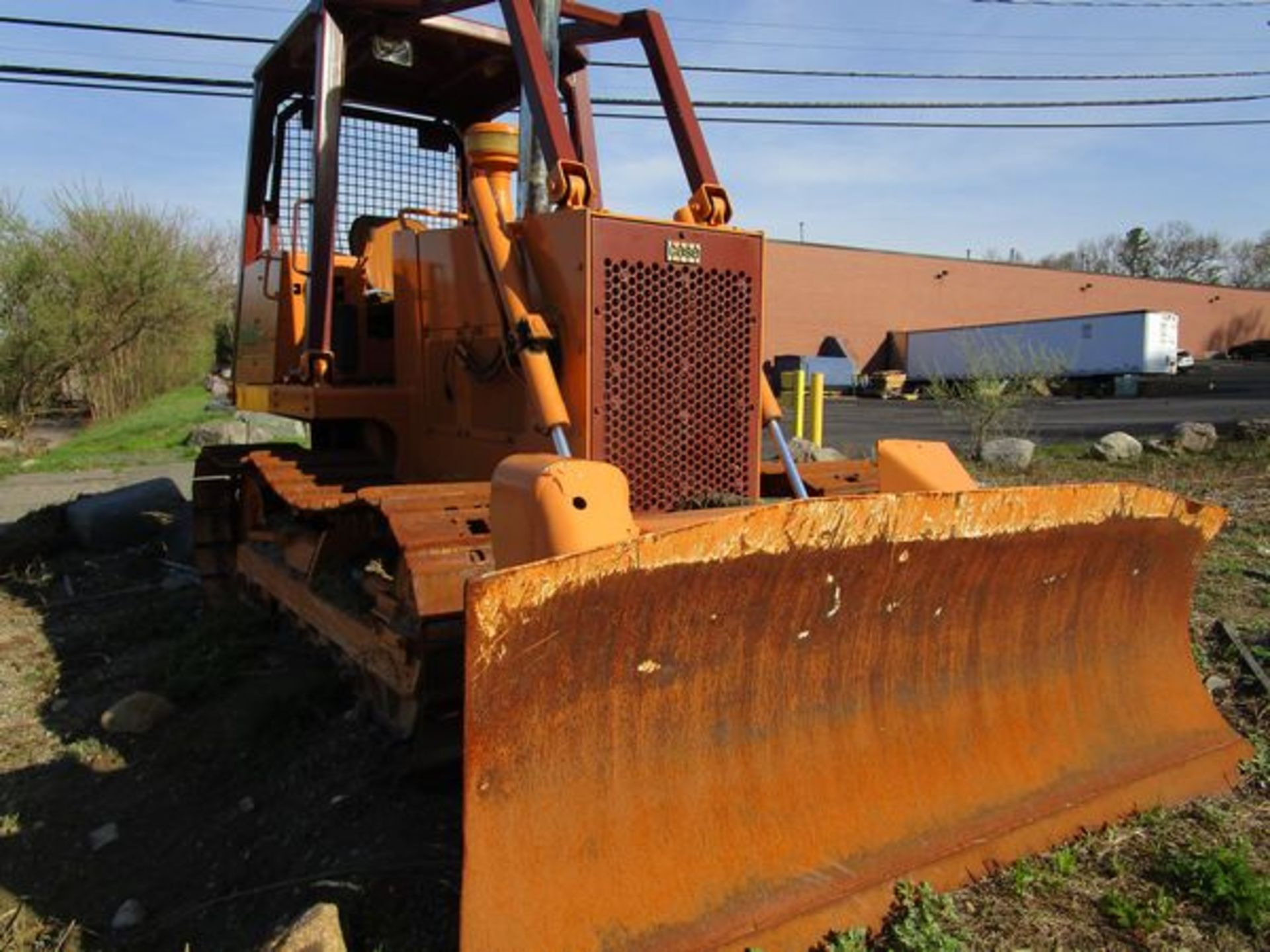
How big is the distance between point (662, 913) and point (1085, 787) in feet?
5.37

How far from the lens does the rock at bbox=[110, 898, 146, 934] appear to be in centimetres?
318

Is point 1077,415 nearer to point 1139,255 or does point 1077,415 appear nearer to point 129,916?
point 129,916

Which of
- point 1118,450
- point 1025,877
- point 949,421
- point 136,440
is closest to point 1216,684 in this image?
point 1025,877

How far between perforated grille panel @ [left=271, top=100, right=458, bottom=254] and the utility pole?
1.71 meters

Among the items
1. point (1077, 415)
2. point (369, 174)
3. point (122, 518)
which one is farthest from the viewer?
point (1077, 415)

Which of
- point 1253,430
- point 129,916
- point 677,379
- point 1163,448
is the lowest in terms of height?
point 129,916

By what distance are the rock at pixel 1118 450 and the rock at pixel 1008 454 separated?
0.99 meters

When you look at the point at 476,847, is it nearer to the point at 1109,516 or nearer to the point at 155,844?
the point at 155,844

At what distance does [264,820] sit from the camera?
12.2ft

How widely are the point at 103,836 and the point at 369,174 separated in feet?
12.0

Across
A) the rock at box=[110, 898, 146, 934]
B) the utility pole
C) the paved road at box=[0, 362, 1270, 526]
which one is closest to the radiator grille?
the utility pole

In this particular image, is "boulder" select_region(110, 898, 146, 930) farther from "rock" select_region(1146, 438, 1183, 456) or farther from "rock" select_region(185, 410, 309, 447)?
"rock" select_region(185, 410, 309, 447)

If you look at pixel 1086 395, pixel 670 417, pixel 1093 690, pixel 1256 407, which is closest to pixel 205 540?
pixel 670 417

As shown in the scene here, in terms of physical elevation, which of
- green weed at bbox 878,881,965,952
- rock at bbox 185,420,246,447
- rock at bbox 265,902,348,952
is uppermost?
rock at bbox 185,420,246,447
